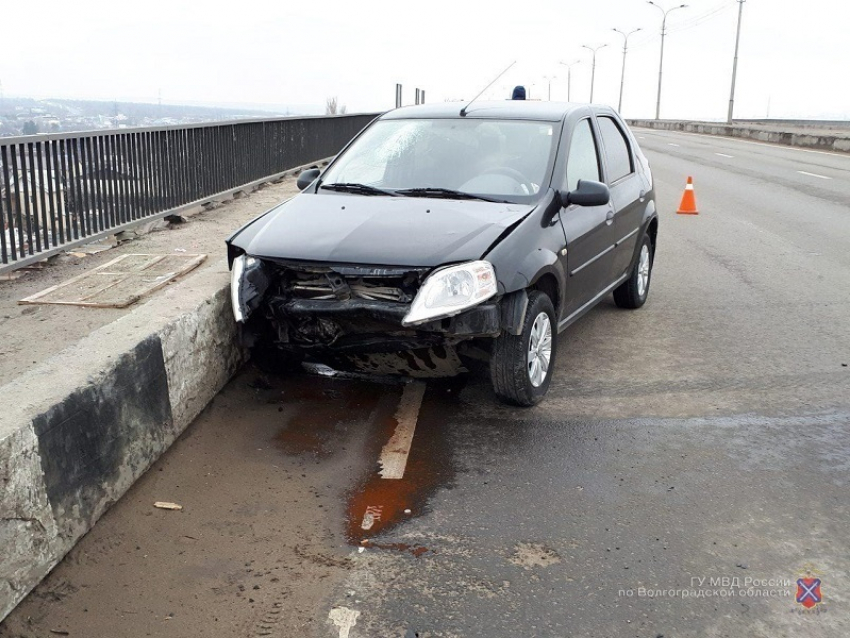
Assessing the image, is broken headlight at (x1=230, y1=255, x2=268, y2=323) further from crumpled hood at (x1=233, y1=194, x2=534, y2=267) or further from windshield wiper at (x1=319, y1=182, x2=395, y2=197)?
windshield wiper at (x1=319, y1=182, x2=395, y2=197)

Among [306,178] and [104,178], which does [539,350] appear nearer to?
[306,178]

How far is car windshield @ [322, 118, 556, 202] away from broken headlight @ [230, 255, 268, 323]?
123 centimetres

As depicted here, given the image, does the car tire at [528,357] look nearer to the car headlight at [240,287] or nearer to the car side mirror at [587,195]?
A: the car side mirror at [587,195]

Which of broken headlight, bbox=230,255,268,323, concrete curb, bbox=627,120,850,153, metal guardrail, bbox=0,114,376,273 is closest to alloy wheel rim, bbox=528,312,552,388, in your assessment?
broken headlight, bbox=230,255,268,323

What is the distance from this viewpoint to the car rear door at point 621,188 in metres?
6.70

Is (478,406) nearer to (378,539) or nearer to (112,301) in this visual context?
(378,539)

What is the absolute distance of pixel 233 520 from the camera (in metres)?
3.92

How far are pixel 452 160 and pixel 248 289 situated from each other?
5.98 ft

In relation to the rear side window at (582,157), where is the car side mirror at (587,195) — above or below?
below

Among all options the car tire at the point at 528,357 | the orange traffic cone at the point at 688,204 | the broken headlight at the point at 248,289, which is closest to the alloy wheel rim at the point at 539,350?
the car tire at the point at 528,357

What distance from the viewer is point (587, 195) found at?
5531mm

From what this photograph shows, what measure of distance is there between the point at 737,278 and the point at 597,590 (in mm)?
6450

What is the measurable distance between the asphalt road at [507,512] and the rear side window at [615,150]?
4.44ft

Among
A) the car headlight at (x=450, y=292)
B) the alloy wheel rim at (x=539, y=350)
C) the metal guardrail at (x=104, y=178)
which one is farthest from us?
the metal guardrail at (x=104, y=178)
